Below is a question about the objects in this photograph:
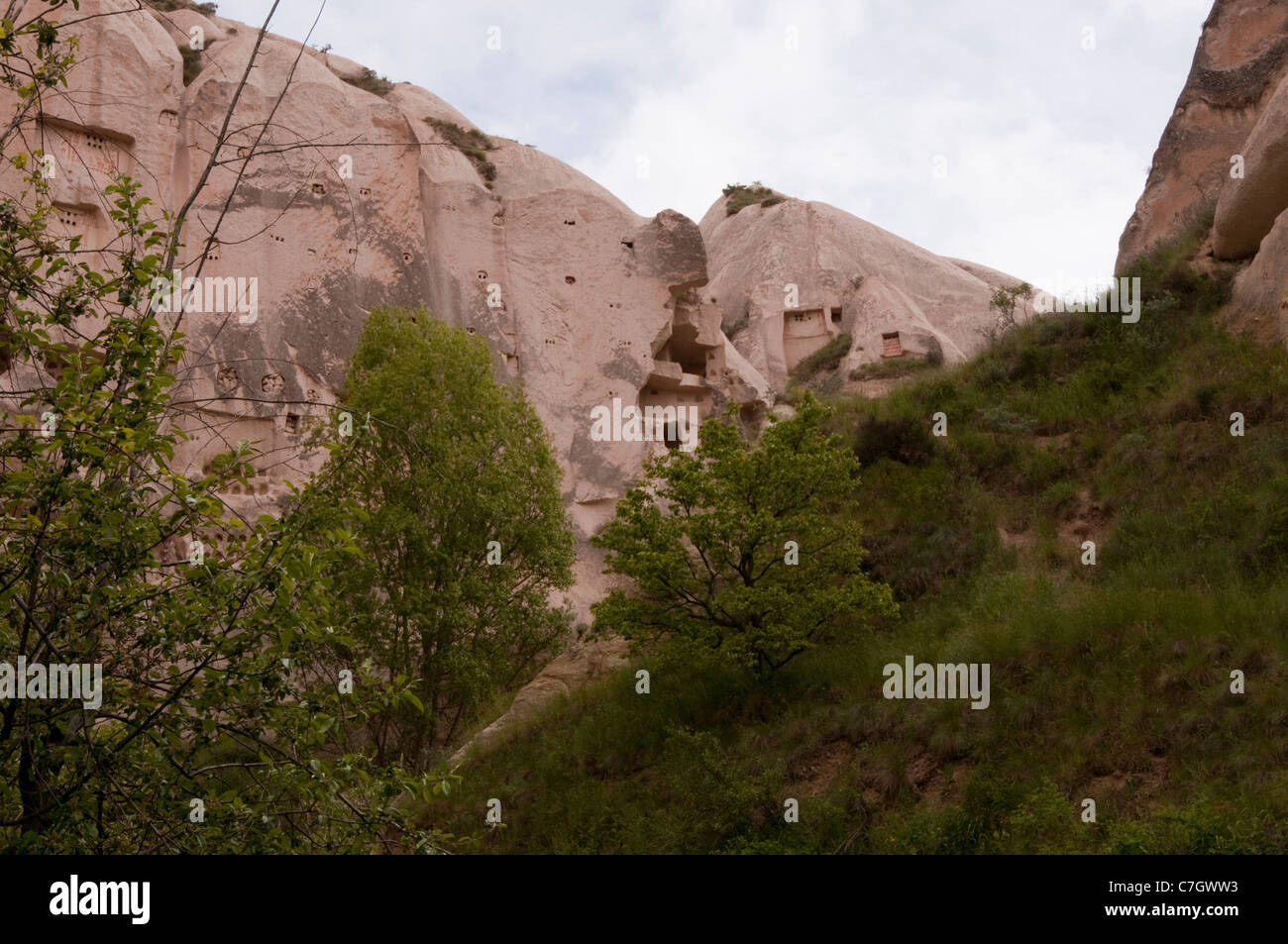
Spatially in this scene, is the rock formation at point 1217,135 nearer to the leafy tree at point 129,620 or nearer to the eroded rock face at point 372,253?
the eroded rock face at point 372,253

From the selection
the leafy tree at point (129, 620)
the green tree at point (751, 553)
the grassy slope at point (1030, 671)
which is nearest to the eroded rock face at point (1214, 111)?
the grassy slope at point (1030, 671)

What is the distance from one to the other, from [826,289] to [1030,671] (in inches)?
1236

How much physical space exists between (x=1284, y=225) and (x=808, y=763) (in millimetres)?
10699

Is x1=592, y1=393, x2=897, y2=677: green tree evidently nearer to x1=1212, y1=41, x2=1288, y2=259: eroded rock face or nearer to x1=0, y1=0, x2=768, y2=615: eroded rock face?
x1=1212, y1=41, x2=1288, y2=259: eroded rock face

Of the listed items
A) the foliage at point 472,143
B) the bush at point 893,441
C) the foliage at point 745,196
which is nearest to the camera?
the bush at point 893,441

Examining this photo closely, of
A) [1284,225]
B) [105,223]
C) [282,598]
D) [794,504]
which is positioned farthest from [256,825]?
[105,223]

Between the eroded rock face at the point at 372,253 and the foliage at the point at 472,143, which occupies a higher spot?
the foliage at the point at 472,143

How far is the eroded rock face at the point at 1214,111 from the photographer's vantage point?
23.3 metres

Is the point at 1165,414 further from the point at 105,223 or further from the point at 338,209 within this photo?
the point at 105,223

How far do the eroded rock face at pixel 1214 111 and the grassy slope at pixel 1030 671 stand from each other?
4089 mm

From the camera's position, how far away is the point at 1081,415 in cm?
1905

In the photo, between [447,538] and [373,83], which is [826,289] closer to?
[373,83]

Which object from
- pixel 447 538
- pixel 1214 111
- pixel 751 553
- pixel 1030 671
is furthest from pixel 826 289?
pixel 1030 671

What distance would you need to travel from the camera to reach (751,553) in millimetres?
15367
